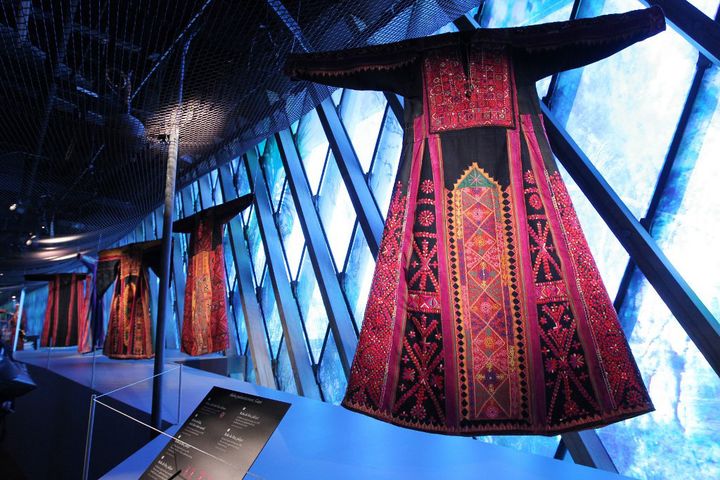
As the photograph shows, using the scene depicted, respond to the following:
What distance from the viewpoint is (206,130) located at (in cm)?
348

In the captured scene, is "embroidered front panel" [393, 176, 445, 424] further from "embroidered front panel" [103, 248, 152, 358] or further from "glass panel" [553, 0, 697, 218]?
"embroidered front panel" [103, 248, 152, 358]

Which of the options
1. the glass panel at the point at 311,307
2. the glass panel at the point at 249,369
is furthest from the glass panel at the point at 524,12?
the glass panel at the point at 249,369

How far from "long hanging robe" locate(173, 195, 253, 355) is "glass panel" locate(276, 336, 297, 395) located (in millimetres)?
1498

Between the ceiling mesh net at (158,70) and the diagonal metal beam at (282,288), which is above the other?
the ceiling mesh net at (158,70)

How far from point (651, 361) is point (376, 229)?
7.00ft

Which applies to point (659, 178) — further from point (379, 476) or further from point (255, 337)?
point (255, 337)

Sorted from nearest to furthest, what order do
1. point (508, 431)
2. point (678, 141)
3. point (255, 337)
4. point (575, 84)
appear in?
point (508, 431) → point (678, 141) → point (575, 84) → point (255, 337)

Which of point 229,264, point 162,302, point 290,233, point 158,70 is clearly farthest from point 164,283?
point 229,264

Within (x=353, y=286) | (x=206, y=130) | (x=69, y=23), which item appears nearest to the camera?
(x=69, y=23)

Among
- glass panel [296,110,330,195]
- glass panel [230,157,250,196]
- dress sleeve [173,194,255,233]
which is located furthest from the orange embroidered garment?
glass panel [296,110,330,195]

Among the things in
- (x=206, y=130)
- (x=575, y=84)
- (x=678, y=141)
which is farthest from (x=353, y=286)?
(x=678, y=141)

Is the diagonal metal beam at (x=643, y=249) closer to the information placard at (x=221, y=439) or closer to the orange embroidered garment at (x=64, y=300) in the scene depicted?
the information placard at (x=221, y=439)

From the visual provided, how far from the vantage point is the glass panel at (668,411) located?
183 centimetres

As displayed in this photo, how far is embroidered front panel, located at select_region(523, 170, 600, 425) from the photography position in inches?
48.6
